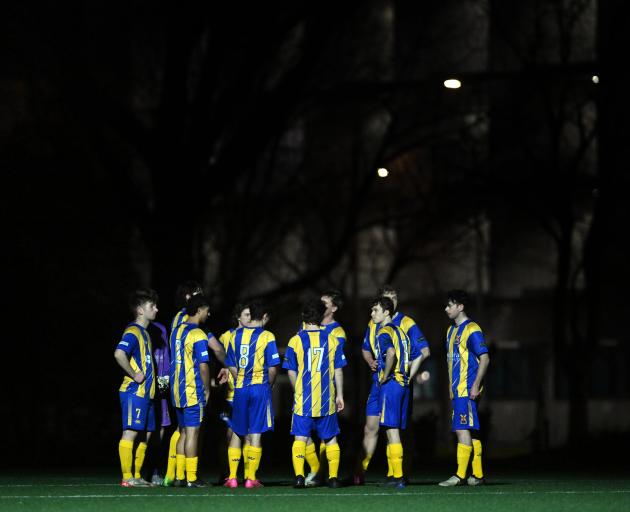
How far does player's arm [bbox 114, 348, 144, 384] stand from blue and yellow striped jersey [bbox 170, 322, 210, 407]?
Result: 418mm

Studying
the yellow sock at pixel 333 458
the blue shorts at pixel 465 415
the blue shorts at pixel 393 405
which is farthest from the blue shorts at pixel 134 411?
the blue shorts at pixel 465 415

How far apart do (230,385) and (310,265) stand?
24510mm

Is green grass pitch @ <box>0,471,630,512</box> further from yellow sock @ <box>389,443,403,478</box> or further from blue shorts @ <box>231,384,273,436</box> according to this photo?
blue shorts @ <box>231,384,273,436</box>

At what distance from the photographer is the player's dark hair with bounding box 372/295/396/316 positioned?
50.9ft

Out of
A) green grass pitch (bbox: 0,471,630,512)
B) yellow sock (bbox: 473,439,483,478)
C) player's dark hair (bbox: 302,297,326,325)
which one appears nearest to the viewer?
green grass pitch (bbox: 0,471,630,512)

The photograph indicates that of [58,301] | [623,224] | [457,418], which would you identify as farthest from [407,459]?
[623,224]

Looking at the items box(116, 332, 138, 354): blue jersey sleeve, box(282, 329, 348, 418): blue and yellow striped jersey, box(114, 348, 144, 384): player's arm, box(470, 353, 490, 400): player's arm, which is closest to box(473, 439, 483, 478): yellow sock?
box(470, 353, 490, 400): player's arm

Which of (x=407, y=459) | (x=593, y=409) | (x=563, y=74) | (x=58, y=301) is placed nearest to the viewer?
(x=407, y=459)

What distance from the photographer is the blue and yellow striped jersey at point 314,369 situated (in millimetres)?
15422

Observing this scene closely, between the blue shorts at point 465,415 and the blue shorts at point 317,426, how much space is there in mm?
1324

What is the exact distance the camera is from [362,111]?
1508 inches

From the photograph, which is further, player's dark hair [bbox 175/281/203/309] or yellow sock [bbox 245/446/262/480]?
player's dark hair [bbox 175/281/203/309]

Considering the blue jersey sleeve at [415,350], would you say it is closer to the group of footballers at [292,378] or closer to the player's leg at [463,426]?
the group of footballers at [292,378]

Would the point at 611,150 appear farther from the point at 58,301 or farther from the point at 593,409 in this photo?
the point at 593,409
